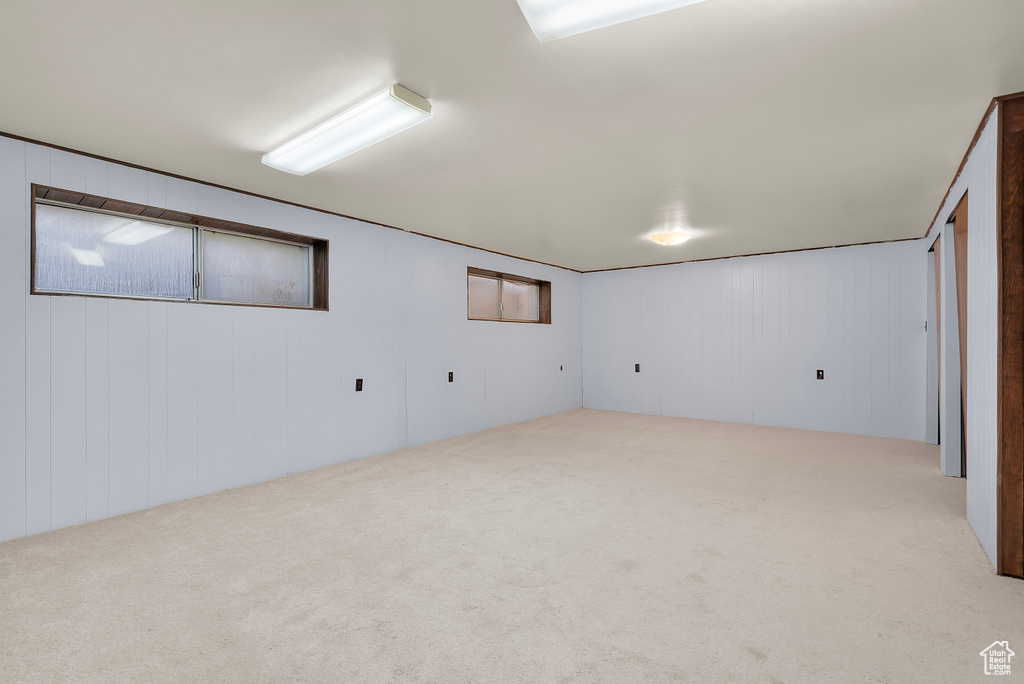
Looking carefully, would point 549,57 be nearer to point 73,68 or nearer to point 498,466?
point 73,68

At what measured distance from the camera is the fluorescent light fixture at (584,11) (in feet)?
4.75

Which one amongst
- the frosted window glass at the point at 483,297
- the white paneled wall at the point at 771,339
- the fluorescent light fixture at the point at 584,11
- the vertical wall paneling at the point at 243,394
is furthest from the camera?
the frosted window glass at the point at 483,297

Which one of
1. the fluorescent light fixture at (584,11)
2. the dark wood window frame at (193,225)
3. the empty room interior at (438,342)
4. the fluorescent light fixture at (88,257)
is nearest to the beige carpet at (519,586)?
the empty room interior at (438,342)

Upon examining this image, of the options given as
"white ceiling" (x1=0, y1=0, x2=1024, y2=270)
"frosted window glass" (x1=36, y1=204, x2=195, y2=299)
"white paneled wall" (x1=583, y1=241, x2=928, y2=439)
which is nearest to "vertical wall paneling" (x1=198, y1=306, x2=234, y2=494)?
"frosted window glass" (x1=36, y1=204, x2=195, y2=299)

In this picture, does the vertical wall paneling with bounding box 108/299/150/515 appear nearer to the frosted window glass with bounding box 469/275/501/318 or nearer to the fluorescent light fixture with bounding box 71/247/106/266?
the fluorescent light fixture with bounding box 71/247/106/266

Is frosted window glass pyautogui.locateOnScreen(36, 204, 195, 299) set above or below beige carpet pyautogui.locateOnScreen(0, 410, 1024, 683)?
above

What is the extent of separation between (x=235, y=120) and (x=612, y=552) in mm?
3017

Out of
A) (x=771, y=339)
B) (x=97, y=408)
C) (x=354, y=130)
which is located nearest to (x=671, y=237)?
(x=771, y=339)

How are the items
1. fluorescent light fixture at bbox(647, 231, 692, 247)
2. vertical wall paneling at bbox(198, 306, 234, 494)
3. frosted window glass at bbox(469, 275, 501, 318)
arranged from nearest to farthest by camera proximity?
vertical wall paneling at bbox(198, 306, 234, 494) → fluorescent light fixture at bbox(647, 231, 692, 247) → frosted window glass at bbox(469, 275, 501, 318)

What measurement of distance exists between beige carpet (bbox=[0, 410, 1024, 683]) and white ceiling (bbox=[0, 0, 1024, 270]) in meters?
2.25

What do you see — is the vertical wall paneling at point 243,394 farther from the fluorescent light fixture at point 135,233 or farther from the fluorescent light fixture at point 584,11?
the fluorescent light fixture at point 584,11

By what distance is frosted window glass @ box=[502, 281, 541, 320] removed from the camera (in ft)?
21.9

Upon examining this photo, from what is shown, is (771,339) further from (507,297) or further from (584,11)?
(584,11)

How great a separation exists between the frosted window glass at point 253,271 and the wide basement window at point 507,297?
2214 mm
